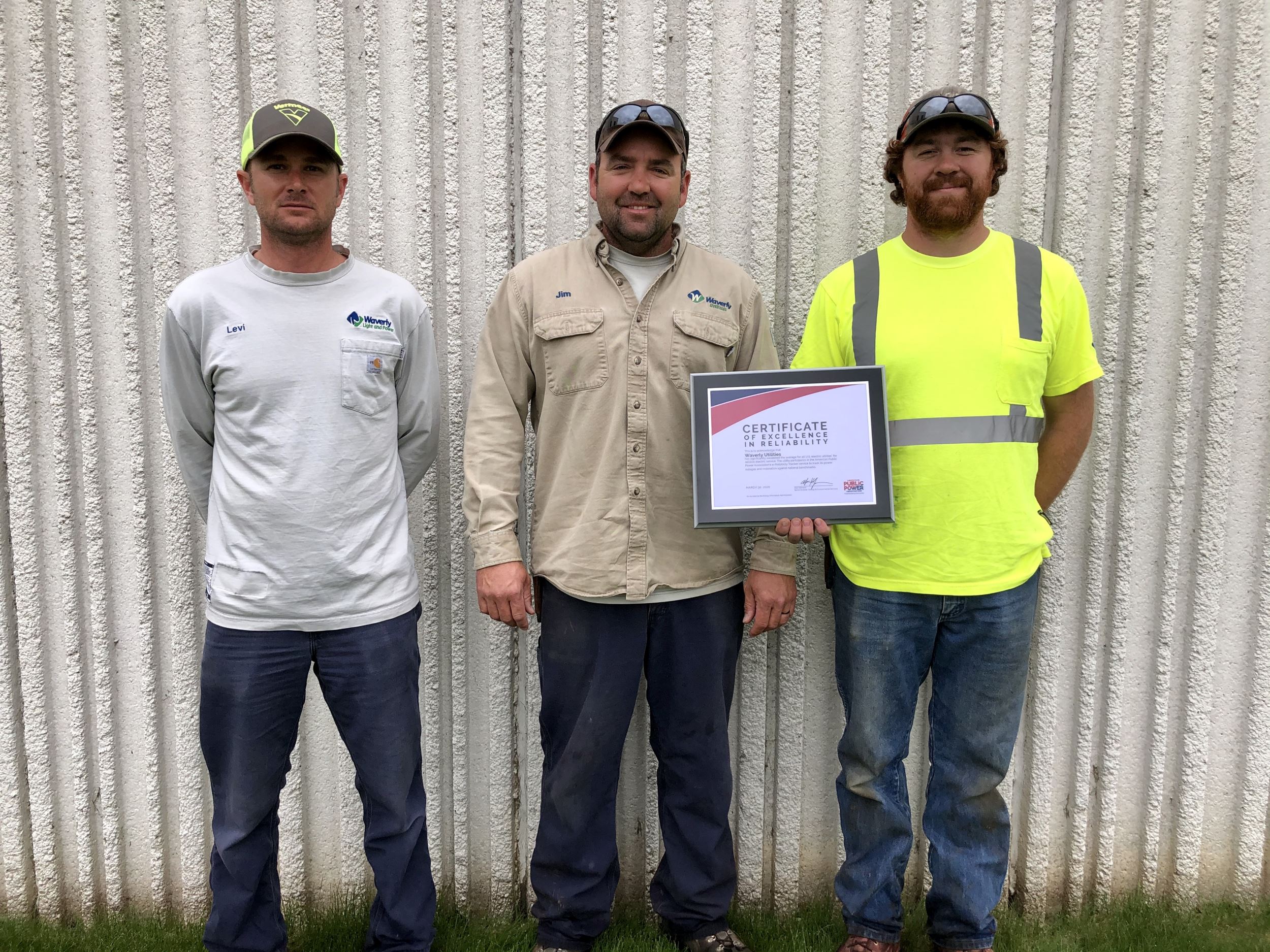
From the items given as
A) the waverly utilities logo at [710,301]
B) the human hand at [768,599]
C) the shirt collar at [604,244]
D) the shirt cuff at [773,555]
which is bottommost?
the human hand at [768,599]

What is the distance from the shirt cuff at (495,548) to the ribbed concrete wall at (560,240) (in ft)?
1.65

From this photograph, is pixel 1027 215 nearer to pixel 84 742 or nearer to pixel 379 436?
pixel 379 436

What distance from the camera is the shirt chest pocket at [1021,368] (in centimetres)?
245

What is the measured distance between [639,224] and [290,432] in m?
1.13

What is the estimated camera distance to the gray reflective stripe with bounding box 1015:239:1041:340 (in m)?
2.47

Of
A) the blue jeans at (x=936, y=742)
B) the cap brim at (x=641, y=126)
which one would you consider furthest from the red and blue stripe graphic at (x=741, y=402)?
the cap brim at (x=641, y=126)

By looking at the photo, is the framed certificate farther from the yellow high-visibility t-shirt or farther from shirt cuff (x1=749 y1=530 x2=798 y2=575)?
shirt cuff (x1=749 y1=530 x2=798 y2=575)

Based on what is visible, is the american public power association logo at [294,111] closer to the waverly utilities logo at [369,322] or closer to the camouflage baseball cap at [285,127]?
the camouflage baseball cap at [285,127]

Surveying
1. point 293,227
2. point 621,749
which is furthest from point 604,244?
point 621,749

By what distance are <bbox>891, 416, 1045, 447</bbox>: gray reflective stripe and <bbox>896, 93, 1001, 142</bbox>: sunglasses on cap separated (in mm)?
807

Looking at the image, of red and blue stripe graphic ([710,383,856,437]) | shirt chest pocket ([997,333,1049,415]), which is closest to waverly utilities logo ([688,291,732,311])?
red and blue stripe graphic ([710,383,856,437])

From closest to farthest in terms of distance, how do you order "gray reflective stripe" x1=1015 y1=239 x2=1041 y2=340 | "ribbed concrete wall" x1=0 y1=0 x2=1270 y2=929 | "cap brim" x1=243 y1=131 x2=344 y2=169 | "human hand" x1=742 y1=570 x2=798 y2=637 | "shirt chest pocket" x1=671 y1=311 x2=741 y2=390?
"cap brim" x1=243 y1=131 x2=344 y2=169 → "gray reflective stripe" x1=1015 y1=239 x2=1041 y2=340 → "shirt chest pocket" x1=671 y1=311 x2=741 y2=390 → "human hand" x1=742 y1=570 x2=798 y2=637 → "ribbed concrete wall" x1=0 y1=0 x2=1270 y2=929

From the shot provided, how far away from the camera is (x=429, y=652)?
310 centimetres

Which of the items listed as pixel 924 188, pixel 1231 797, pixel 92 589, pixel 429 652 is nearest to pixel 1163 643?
pixel 1231 797
